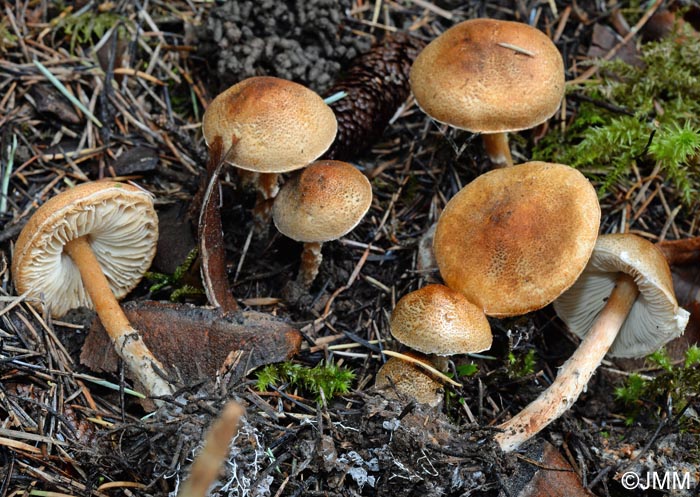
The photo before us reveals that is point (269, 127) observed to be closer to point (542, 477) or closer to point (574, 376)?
point (574, 376)

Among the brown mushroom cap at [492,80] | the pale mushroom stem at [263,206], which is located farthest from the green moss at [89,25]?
the brown mushroom cap at [492,80]

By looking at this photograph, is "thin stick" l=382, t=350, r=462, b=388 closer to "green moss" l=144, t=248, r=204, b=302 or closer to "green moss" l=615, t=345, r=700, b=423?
"green moss" l=615, t=345, r=700, b=423

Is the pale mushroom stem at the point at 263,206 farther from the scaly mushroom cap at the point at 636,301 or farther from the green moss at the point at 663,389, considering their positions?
the green moss at the point at 663,389

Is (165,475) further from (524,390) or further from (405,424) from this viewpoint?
(524,390)

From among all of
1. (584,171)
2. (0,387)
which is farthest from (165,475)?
(584,171)

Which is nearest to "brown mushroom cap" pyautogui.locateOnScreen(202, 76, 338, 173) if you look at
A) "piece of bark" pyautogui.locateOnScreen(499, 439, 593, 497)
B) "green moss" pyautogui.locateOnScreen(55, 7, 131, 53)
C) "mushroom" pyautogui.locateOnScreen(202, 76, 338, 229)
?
"mushroom" pyautogui.locateOnScreen(202, 76, 338, 229)

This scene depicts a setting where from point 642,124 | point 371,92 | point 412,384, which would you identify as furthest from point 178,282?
point 642,124
